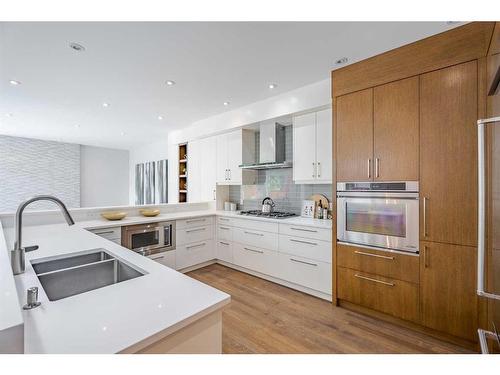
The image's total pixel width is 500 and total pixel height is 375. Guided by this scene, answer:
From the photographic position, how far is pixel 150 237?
121 inches

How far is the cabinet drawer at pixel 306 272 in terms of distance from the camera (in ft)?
8.36

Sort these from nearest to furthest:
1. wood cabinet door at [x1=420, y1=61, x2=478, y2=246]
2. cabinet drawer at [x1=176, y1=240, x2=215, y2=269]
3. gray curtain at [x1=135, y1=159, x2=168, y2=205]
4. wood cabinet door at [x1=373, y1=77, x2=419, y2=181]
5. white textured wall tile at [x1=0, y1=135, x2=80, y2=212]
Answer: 1. wood cabinet door at [x1=420, y1=61, x2=478, y2=246]
2. wood cabinet door at [x1=373, y1=77, x2=419, y2=181]
3. cabinet drawer at [x1=176, y1=240, x2=215, y2=269]
4. white textured wall tile at [x1=0, y1=135, x2=80, y2=212]
5. gray curtain at [x1=135, y1=159, x2=168, y2=205]

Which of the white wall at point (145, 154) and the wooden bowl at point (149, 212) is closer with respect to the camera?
the wooden bowl at point (149, 212)

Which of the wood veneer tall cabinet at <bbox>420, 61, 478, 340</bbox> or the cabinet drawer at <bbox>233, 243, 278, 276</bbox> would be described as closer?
the wood veneer tall cabinet at <bbox>420, 61, 478, 340</bbox>

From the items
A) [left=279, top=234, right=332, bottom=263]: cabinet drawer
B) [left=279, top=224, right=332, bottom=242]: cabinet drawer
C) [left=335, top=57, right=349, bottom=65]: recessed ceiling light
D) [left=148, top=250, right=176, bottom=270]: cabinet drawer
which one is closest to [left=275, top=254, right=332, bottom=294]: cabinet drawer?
[left=279, top=234, right=332, bottom=263]: cabinet drawer

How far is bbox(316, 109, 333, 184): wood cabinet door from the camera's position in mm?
2832

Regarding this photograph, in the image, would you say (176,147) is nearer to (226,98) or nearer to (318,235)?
(226,98)

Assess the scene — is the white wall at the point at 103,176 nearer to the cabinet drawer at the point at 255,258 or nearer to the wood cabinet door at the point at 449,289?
the cabinet drawer at the point at 255,258

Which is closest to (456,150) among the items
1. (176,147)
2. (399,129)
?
(399,129)

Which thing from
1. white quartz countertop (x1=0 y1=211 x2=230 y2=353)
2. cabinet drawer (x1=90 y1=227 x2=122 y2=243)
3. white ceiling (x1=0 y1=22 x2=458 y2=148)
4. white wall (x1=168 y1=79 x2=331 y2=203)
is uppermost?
white ceiling (x1=0 y1=22 x2=458 y2=148)

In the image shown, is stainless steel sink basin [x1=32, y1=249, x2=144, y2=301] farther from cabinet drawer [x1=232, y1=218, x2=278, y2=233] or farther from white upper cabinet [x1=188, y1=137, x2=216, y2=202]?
white upper cabinet [x1=188, y1=137, x2=216, y2=202]

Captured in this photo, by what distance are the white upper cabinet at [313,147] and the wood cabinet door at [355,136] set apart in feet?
1.37

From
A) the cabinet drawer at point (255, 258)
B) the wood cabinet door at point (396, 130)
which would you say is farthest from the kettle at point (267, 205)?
the wood cabinet door at point (396, 130)

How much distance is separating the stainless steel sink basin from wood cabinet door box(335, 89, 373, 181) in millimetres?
2014
